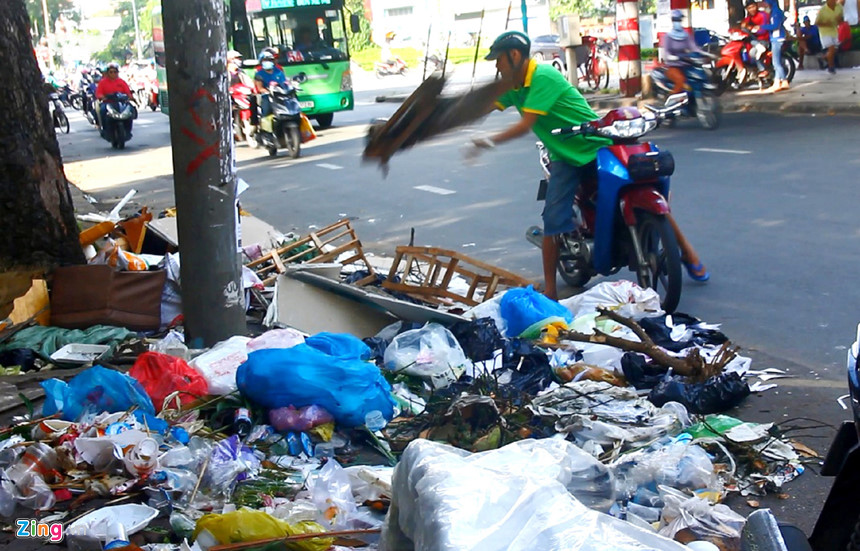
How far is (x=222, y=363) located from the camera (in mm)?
5145

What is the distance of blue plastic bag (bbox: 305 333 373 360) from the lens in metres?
4.88

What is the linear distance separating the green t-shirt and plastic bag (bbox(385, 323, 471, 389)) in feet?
4.95

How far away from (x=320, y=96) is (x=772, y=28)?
29.9 feet

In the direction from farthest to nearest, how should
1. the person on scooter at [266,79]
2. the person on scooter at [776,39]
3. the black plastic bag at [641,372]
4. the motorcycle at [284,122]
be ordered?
the person on scooter at [776,39]
the person on scooter at [266,79]
the motorcycle at [284,122]
the black plastic bag at [641,372]

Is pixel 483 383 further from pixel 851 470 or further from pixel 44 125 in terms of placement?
pixel 44 125

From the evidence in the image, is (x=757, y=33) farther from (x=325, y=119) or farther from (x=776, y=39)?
(x=325, y=119)

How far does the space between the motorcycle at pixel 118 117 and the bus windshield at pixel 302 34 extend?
296 centimetres

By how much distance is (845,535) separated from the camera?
2500 mm

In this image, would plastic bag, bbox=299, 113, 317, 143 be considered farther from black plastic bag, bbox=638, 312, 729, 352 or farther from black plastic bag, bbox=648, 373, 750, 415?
black plastic bag, bbox=648, 373, 750, 415

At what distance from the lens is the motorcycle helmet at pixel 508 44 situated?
205 inches

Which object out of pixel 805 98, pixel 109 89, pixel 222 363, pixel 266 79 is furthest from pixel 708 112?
pixel 109 89

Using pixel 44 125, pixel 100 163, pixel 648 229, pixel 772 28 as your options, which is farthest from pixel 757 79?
pixel 44 125

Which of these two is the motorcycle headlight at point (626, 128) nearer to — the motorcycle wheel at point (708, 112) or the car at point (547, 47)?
the motorcycle wheel at point (708, 112)

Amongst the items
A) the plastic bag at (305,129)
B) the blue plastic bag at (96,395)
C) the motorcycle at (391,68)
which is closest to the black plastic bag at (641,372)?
the blue plastic bag at (96,395)
